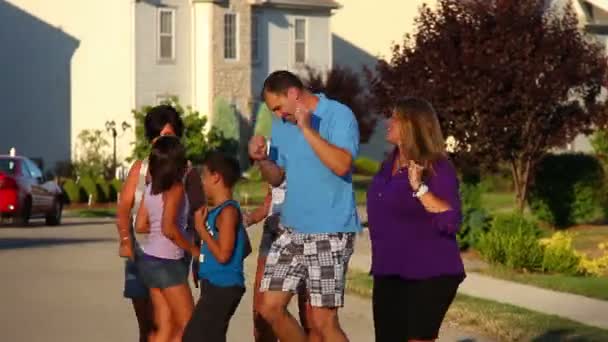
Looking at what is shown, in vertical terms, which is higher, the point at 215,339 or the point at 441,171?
the point at 441,171

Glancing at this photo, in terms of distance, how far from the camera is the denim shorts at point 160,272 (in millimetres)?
10312

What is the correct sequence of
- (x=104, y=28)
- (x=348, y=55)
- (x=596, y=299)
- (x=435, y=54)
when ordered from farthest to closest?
(x=348, y=55), (x=104, y=28), (x=435, y=54), (x=596, y=299)

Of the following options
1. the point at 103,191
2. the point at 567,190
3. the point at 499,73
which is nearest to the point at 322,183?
the point at 499,73

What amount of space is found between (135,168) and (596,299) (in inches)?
290

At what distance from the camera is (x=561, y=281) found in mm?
18328

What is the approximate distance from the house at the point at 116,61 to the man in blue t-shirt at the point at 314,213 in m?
44.8

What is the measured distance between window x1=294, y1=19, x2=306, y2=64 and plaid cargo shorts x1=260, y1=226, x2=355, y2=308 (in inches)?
1945

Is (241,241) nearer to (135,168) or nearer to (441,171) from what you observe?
(135,168)

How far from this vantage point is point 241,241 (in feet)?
33.6

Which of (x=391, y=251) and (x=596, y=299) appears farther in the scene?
(x=596, y=299)

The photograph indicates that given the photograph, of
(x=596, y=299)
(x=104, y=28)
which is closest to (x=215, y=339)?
(x=596, y=299)

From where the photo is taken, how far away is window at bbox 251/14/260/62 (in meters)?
57.0

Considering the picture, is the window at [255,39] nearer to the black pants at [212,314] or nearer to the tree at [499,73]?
the tree at [499,73]

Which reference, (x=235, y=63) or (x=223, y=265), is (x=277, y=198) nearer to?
(x=223, y=265)
